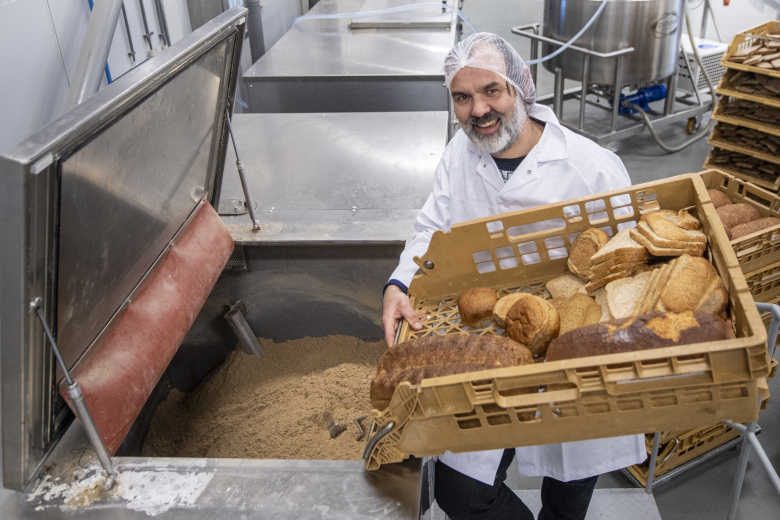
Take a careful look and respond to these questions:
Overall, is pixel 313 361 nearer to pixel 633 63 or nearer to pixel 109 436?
pixel 109 436

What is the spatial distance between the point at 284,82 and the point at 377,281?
155cm

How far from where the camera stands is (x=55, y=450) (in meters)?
0.99

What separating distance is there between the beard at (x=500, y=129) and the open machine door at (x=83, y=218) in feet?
2.10

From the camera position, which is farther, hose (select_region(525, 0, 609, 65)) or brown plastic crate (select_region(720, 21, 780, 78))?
hose (select_region(525, 0, 609, 65))

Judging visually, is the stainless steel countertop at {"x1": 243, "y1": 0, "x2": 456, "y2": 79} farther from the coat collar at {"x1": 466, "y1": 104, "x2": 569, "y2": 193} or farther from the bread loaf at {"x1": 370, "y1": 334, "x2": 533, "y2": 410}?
the bread loaf at {"x1": 370, "y1": 334, "x2": 533, "y2": 410}

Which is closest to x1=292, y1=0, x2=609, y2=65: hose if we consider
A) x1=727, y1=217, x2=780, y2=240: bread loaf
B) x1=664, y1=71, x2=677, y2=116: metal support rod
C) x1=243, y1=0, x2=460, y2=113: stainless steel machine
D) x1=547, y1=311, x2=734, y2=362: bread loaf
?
x1=243, y1=0, x2=460, y2=113: stainless steel machine

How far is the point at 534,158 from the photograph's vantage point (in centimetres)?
150

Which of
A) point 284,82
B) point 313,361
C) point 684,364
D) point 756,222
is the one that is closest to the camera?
point 684,364

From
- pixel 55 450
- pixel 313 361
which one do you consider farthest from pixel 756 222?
pixel 55 450

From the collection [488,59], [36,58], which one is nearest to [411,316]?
[488,59]

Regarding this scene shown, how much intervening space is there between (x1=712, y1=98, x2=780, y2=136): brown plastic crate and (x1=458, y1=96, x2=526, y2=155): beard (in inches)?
85.4

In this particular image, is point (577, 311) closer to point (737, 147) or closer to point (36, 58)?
point (36, 58)

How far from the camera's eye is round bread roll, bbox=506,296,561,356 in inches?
40.9

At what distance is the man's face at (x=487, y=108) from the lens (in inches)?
56.5
